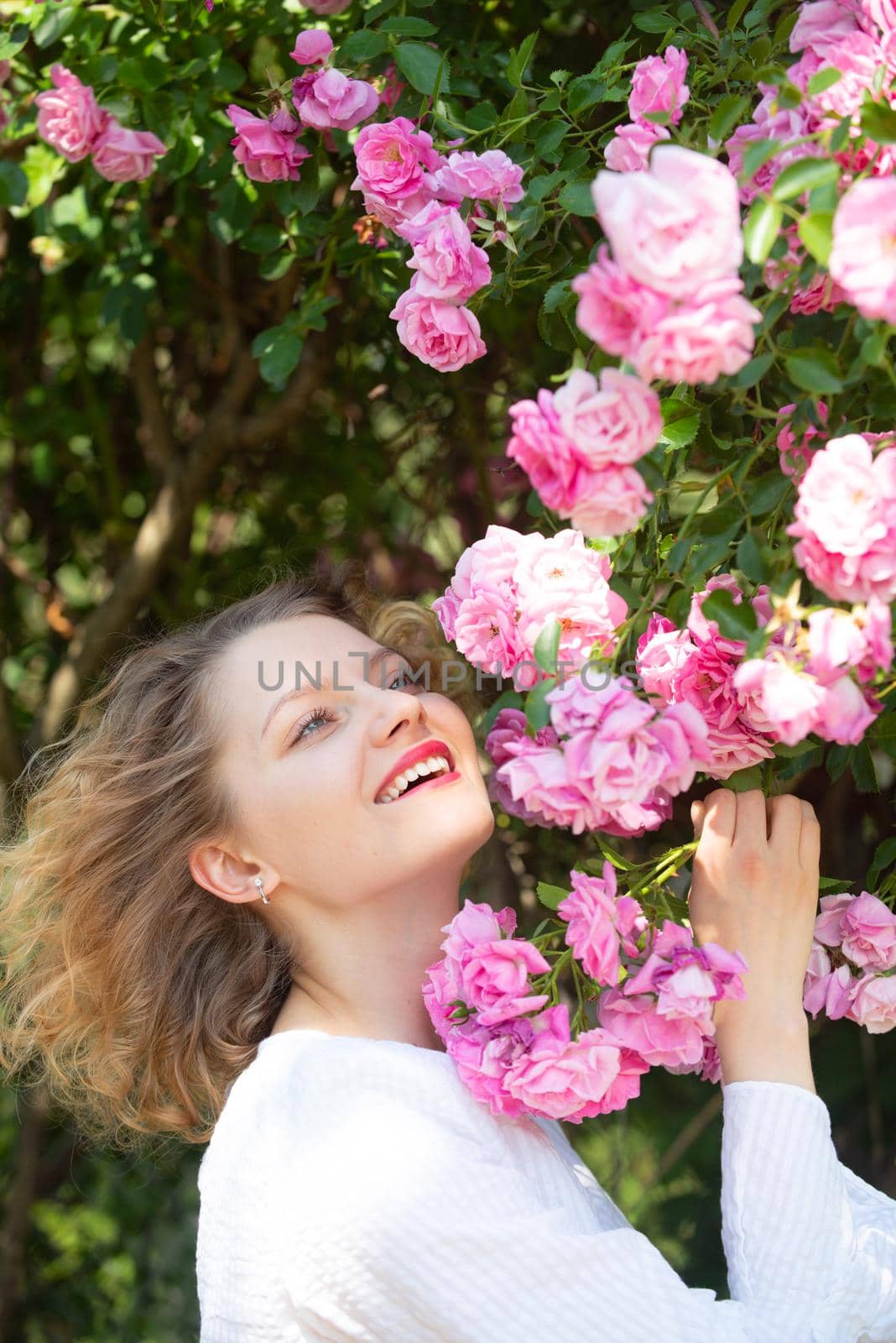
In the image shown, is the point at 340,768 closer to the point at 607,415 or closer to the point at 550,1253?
the point at 550,1253

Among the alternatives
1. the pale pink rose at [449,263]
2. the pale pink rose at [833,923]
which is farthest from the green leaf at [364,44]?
the pale pink rose at [833,923]

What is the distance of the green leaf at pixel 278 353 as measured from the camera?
1.77 m

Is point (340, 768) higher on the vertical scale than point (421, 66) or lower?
lower

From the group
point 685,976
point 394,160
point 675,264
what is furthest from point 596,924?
point 394,160

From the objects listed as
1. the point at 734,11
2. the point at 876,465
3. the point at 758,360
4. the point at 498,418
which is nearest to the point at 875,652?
the point at 876,465

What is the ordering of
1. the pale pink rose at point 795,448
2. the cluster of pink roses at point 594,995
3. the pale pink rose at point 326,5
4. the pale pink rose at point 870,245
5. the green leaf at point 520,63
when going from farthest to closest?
the pale pink rose at point 326,5 → the green leaf at point 520,63 → the cluster of pink roses at point 594,995 → the pale pink rose at point 795,448 → the pale pink rose at point 870,245

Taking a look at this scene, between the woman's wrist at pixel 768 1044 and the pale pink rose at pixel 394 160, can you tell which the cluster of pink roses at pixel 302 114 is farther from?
the woman's wrist at pixel 768 1044

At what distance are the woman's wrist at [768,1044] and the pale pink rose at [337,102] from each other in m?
1.00

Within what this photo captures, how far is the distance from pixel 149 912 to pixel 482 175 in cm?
96

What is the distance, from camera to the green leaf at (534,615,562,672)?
1036 millimetres

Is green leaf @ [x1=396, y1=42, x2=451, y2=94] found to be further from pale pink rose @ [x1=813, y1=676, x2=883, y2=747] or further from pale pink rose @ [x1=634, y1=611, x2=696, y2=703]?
pale pink rose @ [x1=813, y1=676, x2=883, y2=747]

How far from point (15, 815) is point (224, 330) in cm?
100

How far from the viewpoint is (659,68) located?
1.14m

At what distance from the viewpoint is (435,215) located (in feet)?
4.16
